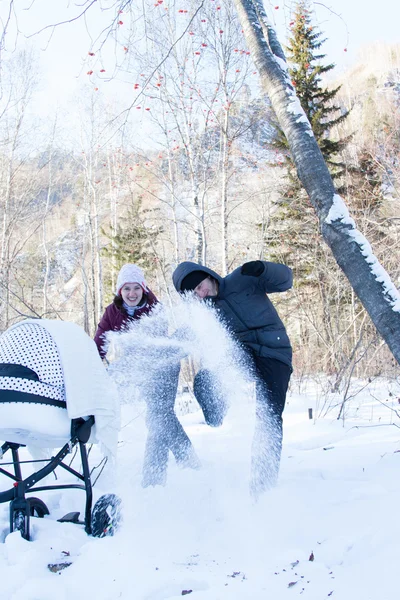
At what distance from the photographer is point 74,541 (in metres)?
2.33

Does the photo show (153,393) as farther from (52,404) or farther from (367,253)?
(367,253)

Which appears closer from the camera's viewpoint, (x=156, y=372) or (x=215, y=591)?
(x=215, y=591)

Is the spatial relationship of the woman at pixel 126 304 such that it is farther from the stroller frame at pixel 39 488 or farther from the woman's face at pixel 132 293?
the stroller frame at pixel 39 488

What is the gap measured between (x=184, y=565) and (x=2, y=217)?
1816 centimetres

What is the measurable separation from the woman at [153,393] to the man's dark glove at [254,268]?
0.87 meters

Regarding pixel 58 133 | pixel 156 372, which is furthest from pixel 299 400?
pixel 58 133

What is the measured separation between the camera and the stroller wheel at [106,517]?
2404 mm

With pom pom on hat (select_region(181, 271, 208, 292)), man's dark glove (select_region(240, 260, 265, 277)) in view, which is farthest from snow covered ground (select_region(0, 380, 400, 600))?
man's dark glove (select_region(240, 260, 265, 277))

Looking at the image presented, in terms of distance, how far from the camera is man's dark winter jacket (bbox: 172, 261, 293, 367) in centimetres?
308

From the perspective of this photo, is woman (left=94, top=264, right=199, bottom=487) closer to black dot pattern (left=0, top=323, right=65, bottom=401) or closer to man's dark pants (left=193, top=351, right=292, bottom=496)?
man's dark pants (left=193, top=351, right=292, bottom=496)

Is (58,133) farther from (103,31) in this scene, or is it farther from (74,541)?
(74,541)

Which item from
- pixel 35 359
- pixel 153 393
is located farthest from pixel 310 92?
pixel 35 359

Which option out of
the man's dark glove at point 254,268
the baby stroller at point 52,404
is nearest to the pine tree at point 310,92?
the man's dark glove at point 254,268

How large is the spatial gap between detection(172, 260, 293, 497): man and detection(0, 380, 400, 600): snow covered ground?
1.00 feet
